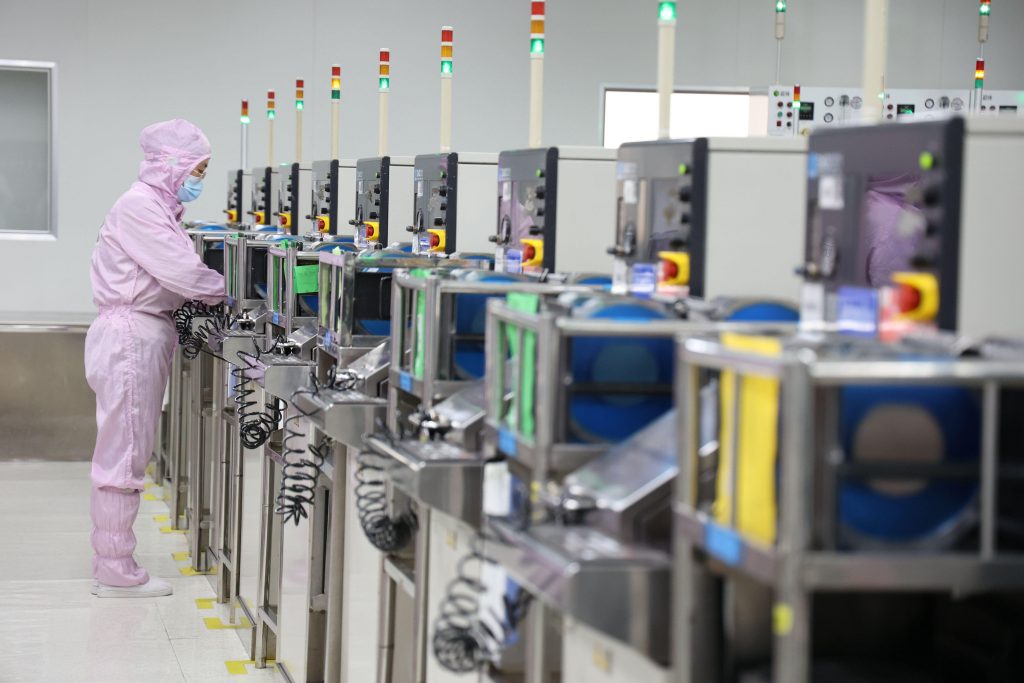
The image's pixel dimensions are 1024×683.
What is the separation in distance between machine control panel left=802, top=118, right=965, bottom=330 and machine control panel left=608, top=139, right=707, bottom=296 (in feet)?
1.59

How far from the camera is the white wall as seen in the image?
8.57 metres

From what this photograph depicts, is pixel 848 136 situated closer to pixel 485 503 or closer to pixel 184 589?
pixel 485 503

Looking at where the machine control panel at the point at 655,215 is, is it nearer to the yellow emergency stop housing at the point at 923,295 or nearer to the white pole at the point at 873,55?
the white pole at the point at 873,55

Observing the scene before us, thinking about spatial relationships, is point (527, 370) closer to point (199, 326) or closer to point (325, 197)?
point (199, 326)

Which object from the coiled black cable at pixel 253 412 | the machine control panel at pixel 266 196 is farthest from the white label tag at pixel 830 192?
the machine control panel at pixel 266 196

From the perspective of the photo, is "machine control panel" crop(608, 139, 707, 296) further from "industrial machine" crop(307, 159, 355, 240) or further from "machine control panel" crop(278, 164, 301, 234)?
"machine control panel" crop(278, 164, 301, 234)

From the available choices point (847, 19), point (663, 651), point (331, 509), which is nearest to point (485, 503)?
point (663, 651)

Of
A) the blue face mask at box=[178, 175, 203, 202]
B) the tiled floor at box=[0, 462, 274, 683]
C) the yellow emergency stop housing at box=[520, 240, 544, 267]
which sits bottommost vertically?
the tiled floor at box=[0, 462, 274, 683]

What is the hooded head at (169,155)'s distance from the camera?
16.8 feet

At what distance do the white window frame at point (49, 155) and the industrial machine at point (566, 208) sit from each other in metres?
5.96

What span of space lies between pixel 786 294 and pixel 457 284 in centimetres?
63

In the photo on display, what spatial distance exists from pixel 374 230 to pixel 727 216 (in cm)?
255

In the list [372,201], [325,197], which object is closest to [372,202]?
[372,201]

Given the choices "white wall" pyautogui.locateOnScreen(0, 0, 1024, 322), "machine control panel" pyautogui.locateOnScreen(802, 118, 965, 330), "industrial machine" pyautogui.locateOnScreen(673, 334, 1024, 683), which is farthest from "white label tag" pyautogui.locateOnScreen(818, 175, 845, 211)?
"white wall" pyautogui.locateOnScreen(0, 0, 1024, 322)
